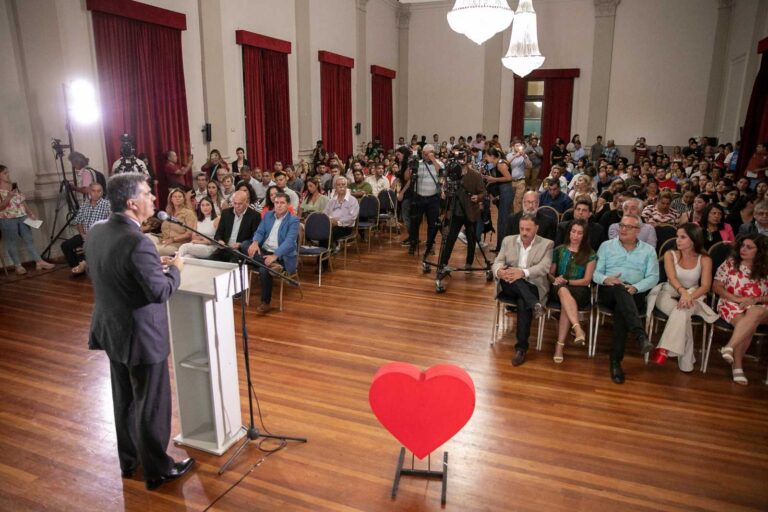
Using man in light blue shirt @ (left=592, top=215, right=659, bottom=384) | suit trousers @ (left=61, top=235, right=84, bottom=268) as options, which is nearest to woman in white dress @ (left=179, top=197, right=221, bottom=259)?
suit trousers @ (left=61, top=235, right=84, bottom=268)

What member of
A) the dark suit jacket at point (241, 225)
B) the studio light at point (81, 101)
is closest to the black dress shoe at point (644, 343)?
the dark suit jacket at point (241, 225)

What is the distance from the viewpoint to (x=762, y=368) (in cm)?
402

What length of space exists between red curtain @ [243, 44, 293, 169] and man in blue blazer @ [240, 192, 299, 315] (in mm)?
5087

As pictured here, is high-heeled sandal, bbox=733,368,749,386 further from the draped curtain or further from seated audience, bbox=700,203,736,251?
the draped curtain

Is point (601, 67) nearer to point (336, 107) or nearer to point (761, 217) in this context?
→ point (336, 107)

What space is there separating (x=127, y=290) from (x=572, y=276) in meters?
3.20

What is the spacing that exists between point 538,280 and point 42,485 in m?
3.40

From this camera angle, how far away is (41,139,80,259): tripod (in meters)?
6.50

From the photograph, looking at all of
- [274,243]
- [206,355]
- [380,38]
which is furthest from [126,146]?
[380,38]

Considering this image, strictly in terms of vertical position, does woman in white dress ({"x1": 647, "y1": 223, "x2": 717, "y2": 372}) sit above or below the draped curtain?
below

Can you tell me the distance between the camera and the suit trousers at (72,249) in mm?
6309

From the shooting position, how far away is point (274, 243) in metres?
5.39

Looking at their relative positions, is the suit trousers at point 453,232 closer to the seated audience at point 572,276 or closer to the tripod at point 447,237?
the tripod at point 447,237

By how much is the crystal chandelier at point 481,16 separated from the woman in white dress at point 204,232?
334cm
